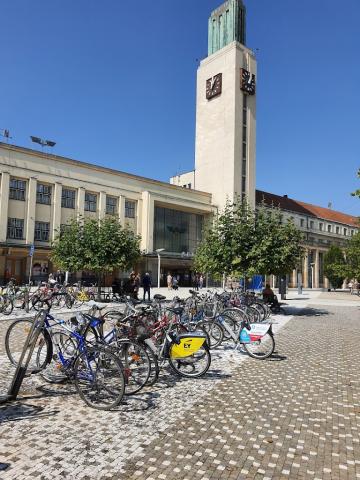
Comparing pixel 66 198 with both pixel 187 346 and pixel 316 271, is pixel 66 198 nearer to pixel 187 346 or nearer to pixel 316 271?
pixel 187 346

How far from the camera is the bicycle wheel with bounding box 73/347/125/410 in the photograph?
5289 millimetres

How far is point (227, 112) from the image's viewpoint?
61.8m

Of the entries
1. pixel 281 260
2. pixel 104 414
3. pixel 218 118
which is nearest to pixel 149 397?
pixel 104 414

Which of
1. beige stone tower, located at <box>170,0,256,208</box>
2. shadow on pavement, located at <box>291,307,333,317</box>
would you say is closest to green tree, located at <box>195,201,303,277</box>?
shadow on pavement, located at <box>291,307,333,317</box>

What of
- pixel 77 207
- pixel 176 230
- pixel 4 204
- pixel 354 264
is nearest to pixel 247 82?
pixel 176 230

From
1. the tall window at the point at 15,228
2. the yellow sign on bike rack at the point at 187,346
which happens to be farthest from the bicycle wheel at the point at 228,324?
the tall window at the point at 15,228

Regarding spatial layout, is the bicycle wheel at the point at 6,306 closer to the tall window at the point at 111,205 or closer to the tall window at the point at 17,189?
the tall window at the point at 17,189

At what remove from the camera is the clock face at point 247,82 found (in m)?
62.2

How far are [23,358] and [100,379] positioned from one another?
1.09 meters

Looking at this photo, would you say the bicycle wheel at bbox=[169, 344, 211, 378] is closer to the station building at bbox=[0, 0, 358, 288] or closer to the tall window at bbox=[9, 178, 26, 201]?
the station building at bbox=[0, 0, 358, 288]

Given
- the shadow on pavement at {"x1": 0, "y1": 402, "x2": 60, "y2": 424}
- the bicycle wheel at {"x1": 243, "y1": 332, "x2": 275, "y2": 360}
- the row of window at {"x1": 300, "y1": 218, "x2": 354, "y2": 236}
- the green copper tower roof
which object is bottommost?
the shadow on pavement at {"x1": 0, "y1": 402, "x2": 60, "y2": 424}

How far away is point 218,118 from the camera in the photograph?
207ft

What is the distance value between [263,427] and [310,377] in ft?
9.07

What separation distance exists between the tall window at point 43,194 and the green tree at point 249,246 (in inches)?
1108
